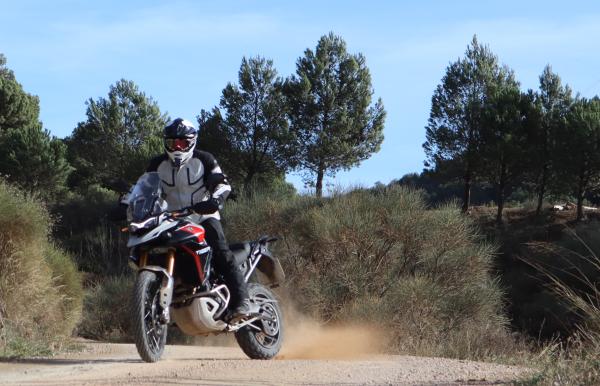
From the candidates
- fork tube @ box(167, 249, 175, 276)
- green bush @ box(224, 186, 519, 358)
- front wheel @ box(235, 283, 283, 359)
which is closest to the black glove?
fork tube @ box(167, 249, 175, 276)

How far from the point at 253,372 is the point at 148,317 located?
44.0 inches

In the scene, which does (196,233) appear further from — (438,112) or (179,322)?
(438,112)

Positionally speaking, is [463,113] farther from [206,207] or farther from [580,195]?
[206,207]

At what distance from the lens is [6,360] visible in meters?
8.50

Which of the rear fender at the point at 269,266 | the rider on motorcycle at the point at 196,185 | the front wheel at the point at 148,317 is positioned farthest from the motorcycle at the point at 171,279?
the rear fender at the point at 269,266

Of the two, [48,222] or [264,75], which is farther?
[264,75]

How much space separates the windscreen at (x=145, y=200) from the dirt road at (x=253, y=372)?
4.19 feet

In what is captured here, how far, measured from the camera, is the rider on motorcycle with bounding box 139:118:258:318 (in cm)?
825

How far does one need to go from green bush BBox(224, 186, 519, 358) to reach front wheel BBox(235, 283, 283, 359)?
9.05m

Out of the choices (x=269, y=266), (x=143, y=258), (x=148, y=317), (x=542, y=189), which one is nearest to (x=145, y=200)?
(x=143, y=258)

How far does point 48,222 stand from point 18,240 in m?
1.12

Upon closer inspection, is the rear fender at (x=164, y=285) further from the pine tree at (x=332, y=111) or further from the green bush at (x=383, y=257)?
the pine tree at (x=332, y=111)

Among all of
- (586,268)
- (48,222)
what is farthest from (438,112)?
(48,222)

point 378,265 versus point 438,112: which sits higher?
point 438,112
